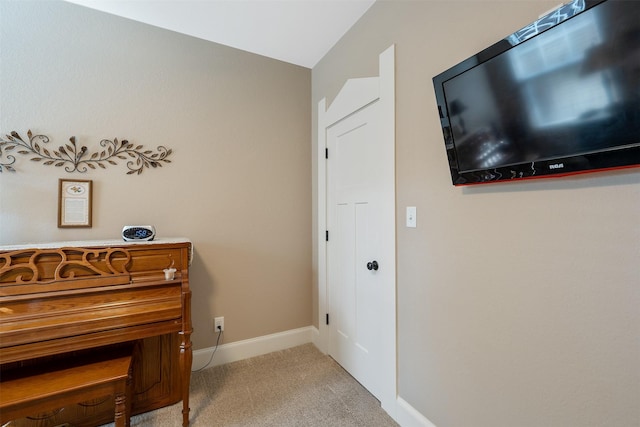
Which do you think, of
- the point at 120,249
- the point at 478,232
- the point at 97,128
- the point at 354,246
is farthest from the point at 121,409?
the point at 478,232

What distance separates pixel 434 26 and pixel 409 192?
887 millimetres

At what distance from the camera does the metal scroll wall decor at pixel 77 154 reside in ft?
5.63

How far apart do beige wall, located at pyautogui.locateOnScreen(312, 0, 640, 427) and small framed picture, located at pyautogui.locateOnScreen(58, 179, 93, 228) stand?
2.17 m

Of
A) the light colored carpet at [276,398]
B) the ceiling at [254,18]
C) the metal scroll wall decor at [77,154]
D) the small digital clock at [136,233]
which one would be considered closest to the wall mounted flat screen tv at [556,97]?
the ceiling at [254,18]

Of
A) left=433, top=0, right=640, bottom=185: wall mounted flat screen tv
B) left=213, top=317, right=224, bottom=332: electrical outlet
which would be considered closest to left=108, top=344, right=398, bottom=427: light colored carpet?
left=213, top=317, right=224, bottom=332: electrical outlet

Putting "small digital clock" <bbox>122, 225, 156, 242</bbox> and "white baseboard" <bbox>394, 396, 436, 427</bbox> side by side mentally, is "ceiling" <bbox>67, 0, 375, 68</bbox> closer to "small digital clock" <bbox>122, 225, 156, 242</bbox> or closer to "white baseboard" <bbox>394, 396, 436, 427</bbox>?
"small digital clock" <bbox>122, 225, 156, 242</bbox>

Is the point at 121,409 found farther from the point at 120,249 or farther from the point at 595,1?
the point at 595,1

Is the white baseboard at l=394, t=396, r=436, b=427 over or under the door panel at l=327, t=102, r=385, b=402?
under

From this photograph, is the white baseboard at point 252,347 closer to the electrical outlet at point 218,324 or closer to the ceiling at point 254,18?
the electrical outlet at point 218,324

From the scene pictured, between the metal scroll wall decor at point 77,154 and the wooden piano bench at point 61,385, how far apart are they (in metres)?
1.26

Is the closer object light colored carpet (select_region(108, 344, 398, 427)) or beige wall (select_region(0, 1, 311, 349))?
light colored carpet (select_region(108, 344, 398, 427))

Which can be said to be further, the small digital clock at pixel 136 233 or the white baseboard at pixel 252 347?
the white baseboard at pixel 252 347

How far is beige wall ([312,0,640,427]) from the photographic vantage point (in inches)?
33.5

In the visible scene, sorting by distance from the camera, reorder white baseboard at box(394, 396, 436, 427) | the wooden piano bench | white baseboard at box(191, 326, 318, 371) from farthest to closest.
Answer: white baseboard at box(191, 326, 318, 371) → white baseboard at box(394, 396, 436, 427) → the wooden piano bench
